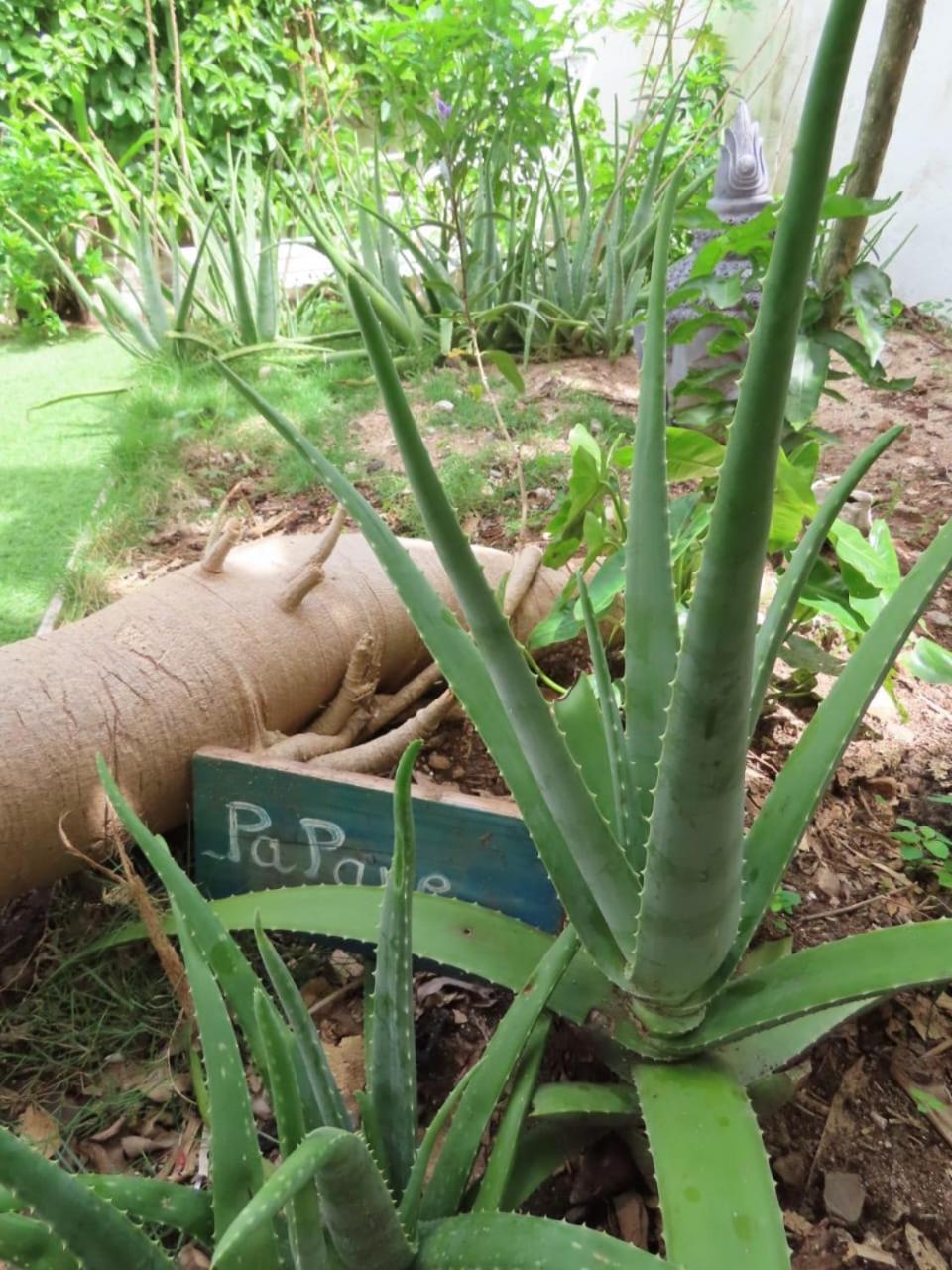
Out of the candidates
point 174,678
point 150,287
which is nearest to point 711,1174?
point 174,678

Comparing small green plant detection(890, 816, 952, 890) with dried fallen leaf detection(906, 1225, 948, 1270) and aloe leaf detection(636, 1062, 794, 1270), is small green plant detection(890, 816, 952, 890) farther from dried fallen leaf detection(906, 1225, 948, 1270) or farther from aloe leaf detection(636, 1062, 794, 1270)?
aloe leaf detection(636, 1062, 794, 1270)

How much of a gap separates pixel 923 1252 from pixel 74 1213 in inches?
25.7

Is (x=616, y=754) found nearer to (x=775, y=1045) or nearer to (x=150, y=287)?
(x=775, y=1045)

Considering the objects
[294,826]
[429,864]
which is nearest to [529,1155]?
[429,864]

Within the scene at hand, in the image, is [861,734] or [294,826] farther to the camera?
[861,734]

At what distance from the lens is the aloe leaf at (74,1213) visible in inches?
16.0

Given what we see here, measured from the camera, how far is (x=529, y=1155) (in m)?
0.67

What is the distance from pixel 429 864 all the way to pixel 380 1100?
29 centimetres

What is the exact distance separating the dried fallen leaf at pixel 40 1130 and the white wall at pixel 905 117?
3.50 m

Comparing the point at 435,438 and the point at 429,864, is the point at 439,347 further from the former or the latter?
the point at 429,864

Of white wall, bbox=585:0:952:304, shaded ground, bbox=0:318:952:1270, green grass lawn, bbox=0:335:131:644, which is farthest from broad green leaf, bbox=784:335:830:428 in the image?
white wall, bbox=585:0:952:304

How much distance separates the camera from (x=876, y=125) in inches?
47.8

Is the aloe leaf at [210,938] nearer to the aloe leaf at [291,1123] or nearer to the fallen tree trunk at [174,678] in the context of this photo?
the aloe leaf at [291,1123]

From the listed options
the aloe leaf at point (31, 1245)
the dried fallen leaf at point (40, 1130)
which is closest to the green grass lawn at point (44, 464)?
the dried fallen leaf at point (40, 1130)
